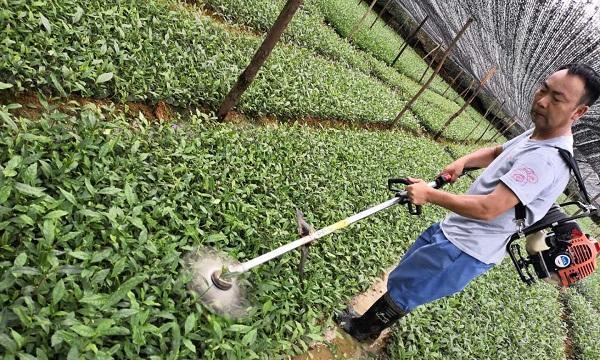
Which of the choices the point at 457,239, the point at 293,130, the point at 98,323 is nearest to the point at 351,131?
the point at 293,130

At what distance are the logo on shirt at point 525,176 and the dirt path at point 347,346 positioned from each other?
1.86 metres

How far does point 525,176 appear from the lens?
2316 millimetres

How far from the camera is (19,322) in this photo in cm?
198

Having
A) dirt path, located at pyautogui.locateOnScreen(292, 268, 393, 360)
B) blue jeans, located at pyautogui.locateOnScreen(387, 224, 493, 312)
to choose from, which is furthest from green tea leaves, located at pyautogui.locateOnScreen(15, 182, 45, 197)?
blue jeans, located at pyautogui.locateOnScreen(387, 224, 493, 312)

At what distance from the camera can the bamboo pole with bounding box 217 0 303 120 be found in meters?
3.86

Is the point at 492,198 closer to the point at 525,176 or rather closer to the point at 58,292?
the point at 525,176

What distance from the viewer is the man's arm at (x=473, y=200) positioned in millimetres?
2361

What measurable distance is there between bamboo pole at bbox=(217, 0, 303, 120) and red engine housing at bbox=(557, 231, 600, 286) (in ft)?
9.27

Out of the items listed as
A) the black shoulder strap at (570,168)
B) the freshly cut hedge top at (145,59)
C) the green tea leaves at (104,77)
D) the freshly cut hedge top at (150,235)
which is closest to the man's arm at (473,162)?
the black shoulder strap at (570,168)

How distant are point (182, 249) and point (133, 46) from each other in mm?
2316

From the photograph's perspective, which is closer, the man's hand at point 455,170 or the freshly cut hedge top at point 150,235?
the freshly cut hedge top at point 150,235

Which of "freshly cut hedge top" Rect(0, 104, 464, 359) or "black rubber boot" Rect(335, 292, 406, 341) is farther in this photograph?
"black rubber boot" Rect(335, 292, 406, 341)

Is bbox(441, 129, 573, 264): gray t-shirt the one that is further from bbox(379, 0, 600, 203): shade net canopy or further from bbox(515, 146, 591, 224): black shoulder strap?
bbox(379, 0, 600, 203): shade net canopy

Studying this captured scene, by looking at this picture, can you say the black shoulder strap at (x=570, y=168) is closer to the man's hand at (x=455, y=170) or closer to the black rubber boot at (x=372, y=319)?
the man's hand at (x=455, y=170)
